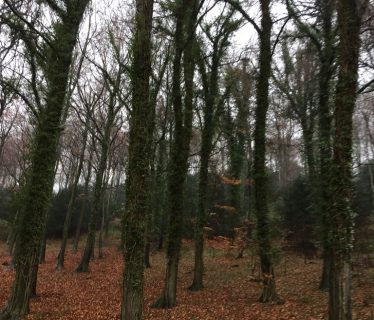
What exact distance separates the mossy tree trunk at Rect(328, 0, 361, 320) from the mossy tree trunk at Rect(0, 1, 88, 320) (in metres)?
6.27

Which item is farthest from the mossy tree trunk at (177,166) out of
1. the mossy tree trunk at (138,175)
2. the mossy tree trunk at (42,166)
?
the mossy tree trunk at (138,175)

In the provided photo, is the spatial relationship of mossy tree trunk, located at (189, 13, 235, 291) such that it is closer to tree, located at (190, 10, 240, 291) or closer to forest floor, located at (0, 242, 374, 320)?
tree, located at (190, 10, 240, 291)

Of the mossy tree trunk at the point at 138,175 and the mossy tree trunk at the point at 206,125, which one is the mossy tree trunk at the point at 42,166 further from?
the mossy tree trunk at the point at 206,125

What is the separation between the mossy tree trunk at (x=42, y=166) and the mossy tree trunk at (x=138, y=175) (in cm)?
332

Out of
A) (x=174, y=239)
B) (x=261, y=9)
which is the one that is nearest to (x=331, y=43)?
(x=261, y=9)

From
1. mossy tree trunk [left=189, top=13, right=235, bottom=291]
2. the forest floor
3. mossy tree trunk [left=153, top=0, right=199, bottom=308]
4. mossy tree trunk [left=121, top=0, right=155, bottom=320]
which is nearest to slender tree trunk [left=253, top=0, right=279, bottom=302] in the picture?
the forest floor

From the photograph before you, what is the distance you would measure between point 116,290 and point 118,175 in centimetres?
2629

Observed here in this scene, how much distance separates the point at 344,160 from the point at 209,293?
325 inches

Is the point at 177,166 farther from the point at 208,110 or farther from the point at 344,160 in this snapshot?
the point at 344,160

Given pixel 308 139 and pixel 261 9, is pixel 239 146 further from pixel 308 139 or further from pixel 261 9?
pixel 261 9

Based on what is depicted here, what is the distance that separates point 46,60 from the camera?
30.2 feet

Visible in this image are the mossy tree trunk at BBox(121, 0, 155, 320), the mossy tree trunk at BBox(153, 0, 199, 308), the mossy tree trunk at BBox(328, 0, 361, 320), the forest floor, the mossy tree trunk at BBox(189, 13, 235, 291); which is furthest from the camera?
the mossy tree trunk at BBox(189, 13, 235, 291)

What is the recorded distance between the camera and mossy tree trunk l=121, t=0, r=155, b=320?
574 centimetres

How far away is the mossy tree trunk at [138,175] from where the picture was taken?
574 centimetres
